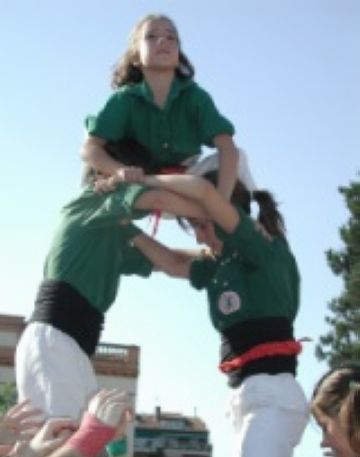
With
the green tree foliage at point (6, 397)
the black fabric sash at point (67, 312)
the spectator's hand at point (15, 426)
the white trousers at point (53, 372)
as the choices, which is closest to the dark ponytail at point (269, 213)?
the black fabric sash at point (67, 312)

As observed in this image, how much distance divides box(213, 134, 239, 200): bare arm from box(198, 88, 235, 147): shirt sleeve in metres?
0.02

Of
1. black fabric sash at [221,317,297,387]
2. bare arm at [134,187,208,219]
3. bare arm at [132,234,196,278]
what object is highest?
bare arm at [134,187,208,219]

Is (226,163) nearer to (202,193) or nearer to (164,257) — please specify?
(202,193)

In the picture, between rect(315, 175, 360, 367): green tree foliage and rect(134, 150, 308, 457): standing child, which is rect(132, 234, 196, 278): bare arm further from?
rect(315, 175, 360, 367): green tree foliage

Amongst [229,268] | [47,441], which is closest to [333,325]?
[229,268]

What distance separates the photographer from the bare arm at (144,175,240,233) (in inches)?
156

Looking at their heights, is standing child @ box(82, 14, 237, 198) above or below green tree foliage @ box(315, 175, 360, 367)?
below

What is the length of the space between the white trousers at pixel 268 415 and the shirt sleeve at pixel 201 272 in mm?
449

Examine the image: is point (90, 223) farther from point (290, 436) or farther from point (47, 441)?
point (47, 441)

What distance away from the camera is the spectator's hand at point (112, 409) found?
2773mm

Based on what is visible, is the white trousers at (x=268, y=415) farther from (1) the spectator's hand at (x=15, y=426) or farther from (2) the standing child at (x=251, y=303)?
(1) the spectator's hand at (x=15, y=426)

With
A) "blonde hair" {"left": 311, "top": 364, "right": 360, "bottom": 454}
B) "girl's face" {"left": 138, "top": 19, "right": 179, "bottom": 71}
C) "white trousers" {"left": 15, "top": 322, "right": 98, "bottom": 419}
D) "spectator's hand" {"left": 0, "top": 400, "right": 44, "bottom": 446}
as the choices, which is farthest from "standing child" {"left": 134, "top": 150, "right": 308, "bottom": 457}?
"spectator's hand" {"left": 0, "top": 400, "right": 44, "bottom": 446}

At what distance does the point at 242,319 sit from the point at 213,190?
0.52 meters

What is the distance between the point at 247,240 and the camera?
13.6 ft
